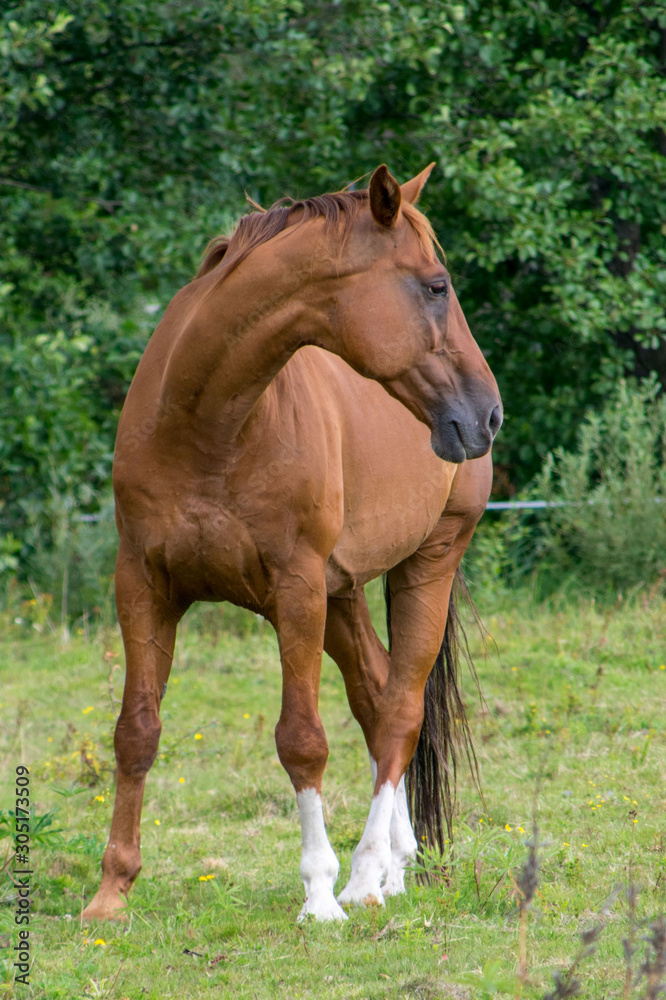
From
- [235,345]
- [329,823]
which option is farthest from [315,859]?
[235,345]

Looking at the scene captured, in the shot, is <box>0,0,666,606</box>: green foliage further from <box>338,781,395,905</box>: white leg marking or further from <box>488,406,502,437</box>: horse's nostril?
<box>488,406,502,437</box>: horse's nostril

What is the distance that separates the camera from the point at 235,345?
3.18 metres

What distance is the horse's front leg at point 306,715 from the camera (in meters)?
3.31

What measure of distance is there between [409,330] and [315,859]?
1673 millimetres

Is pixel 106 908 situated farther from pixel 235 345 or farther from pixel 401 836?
pixel 235 345

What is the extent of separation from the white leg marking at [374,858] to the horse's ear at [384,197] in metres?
1.99

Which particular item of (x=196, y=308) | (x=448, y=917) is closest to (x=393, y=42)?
(x=196, y=308)

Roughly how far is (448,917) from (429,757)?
3.26 ft

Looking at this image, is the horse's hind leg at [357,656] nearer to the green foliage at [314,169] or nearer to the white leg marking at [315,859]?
the white leg marking at [315,859]

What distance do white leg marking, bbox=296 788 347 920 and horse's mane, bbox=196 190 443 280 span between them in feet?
5.48

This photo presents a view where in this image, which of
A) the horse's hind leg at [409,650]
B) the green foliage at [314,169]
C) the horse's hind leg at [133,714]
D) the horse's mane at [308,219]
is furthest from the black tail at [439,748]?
the green foliage at [314,169]

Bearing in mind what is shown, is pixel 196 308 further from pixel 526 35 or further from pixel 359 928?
pixel 526 35

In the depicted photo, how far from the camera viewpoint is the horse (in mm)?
3055

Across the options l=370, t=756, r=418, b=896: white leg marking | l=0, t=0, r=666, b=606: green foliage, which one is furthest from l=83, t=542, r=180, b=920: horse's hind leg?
l=0, t=0, r=666, b=606: green foliage
